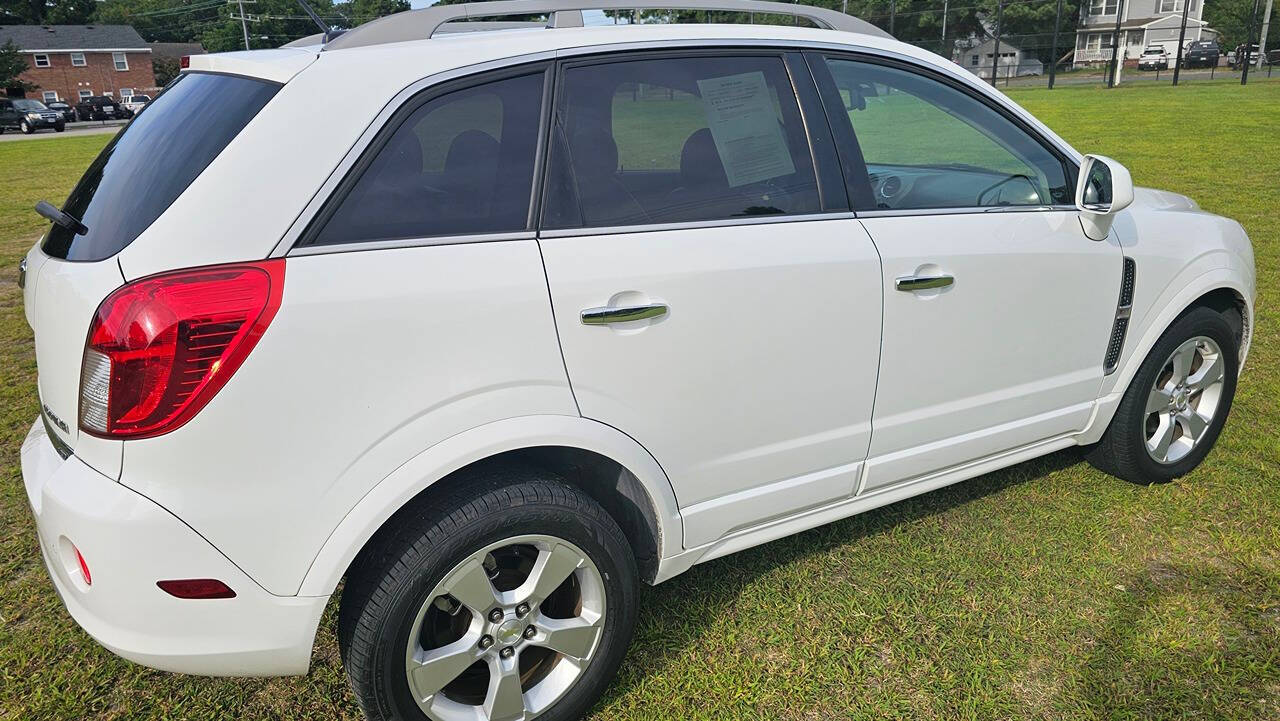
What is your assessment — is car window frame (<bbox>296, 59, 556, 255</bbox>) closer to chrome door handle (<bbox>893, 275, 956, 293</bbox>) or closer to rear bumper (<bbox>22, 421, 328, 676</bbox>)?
rear bumper (<bbox>22, 421, 328, 676</bbox>)

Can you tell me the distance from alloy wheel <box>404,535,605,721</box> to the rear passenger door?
385 mm

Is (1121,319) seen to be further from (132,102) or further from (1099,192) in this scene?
(132,102)

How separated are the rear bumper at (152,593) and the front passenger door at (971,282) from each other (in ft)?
5.98

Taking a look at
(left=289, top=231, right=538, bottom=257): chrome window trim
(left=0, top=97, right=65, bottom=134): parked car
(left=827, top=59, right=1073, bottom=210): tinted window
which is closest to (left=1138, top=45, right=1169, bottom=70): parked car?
(left=827, top=59, right=1073, bottom=210): tinted window

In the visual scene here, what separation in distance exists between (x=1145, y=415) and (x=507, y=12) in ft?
9.63

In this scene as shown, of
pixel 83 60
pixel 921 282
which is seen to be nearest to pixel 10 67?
pixel 83 60

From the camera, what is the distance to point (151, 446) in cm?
180

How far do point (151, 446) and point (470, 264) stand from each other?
30.5 inches

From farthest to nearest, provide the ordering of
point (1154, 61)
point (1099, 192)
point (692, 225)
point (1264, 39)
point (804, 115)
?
point (1154, 61)
point (1264, 39)
point (1099, 192)
point (804, 115)
point (692, 225)

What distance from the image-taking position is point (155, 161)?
2119mm

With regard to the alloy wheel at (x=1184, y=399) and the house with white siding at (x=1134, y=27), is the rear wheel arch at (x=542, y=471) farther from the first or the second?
the house with white siding at (x=1134, y=27)

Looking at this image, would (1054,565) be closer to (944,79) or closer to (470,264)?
(944,79)

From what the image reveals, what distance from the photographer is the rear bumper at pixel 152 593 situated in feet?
6.05

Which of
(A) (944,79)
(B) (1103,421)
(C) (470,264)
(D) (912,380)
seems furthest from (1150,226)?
(C) (470,264)
